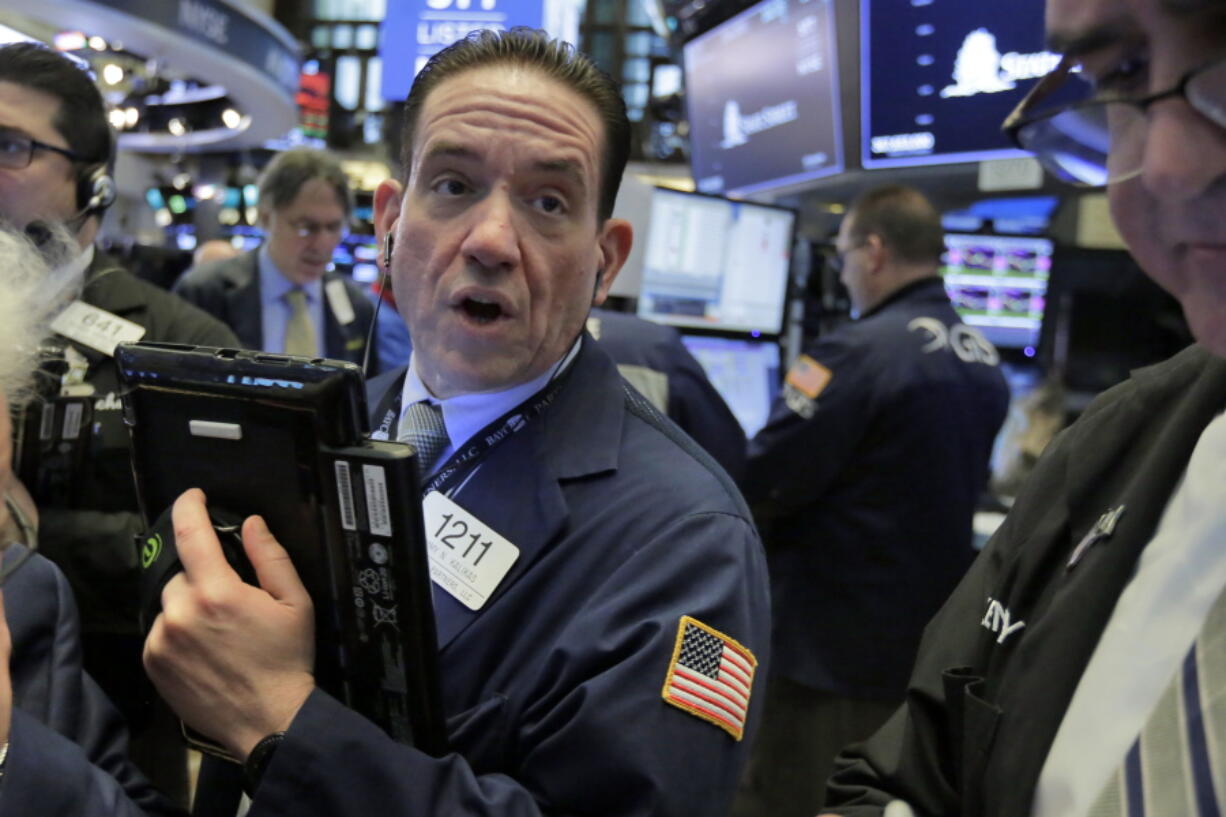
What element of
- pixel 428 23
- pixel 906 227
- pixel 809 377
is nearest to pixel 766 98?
pixel 906 227

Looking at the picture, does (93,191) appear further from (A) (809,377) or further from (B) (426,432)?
(A) (809,377)

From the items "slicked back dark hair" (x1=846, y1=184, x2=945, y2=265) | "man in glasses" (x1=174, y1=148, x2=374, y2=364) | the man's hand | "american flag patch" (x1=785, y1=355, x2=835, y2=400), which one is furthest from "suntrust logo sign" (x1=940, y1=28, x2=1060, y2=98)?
the man's hand

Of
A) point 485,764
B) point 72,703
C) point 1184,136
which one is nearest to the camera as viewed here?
point 1184,136

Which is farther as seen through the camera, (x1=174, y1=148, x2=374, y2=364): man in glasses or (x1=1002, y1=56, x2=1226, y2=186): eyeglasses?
(x1=174, y1=148, x2=374, y2=364): man in glasses

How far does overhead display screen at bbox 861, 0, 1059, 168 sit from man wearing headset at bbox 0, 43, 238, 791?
2.33 metres

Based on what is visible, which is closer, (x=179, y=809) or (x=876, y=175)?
(x=179, y=809)

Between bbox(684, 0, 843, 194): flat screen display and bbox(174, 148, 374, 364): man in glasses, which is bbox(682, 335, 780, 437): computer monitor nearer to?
bbox(684, 0, 843, 194): flat screen display

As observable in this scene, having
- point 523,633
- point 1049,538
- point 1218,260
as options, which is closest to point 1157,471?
point 1049,538

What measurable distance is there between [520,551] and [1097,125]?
69cm

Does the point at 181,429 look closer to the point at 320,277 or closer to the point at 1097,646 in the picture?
the point at 1097,646

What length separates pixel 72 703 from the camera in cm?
115

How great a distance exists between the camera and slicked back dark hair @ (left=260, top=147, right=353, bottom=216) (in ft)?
11.2

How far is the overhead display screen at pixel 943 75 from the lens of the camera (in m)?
2.95

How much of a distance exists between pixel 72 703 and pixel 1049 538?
103 cm
